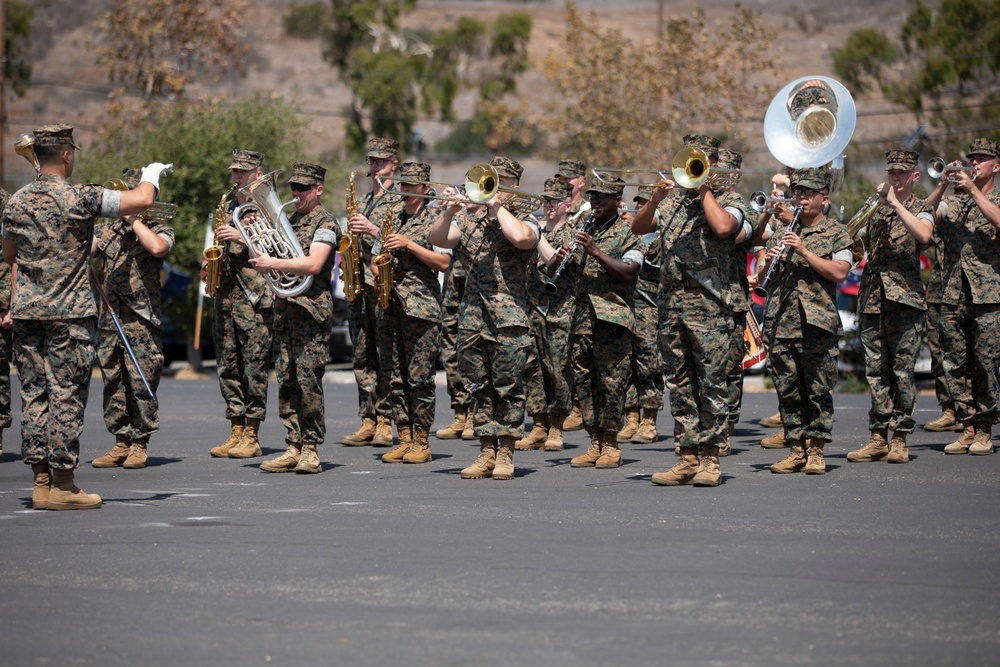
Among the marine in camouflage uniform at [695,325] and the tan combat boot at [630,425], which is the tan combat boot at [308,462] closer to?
the marine in camouflage uniform at [695,325]

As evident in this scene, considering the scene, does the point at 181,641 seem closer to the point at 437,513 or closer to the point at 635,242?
the point at 437,513

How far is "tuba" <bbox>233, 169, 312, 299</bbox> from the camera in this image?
37.4ft

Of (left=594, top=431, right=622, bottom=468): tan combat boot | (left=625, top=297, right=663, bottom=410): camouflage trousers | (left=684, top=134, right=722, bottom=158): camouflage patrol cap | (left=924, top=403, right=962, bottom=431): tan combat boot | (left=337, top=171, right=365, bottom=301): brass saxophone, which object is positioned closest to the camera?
(left=684, top=134, right=722, bottom=158): camouflage patrol cap

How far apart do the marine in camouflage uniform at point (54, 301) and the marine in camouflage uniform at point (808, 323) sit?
15.4 ft

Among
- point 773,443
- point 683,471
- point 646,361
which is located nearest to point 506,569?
point 683,471

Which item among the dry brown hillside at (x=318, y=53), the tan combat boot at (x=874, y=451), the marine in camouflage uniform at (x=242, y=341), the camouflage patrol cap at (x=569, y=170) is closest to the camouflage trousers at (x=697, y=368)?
the camouflage patrol cap at (x=569, y=170)

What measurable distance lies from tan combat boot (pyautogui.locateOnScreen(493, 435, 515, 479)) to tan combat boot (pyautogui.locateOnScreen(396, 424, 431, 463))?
1.22m

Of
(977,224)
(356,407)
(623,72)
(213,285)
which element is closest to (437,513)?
(213,285)

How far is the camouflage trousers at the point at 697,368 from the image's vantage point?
10586 mm

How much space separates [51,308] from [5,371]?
3.24 m

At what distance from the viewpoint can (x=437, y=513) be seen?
957 centimetres

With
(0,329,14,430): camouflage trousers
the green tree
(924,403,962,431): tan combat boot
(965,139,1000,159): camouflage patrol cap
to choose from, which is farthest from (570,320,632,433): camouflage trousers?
the green tree

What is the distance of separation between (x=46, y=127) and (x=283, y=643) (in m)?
4.83

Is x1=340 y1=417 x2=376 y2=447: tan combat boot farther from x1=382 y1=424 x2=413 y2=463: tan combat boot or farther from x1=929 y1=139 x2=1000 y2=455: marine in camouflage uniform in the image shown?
x1=929 y1=139 x2=1000 y2=455: marine in camouflage uniform
